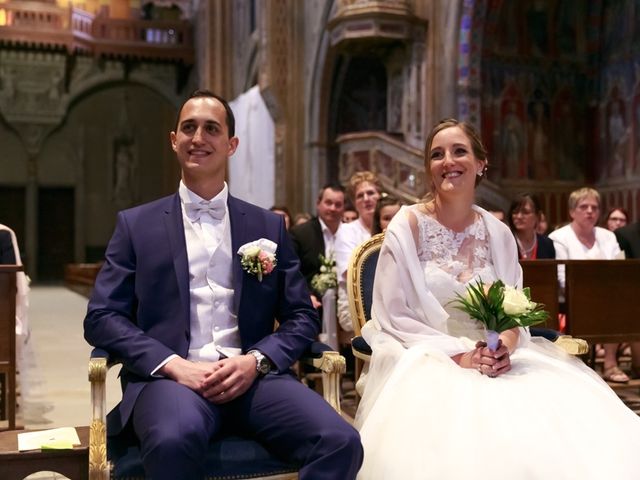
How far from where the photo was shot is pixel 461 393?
9.32ft

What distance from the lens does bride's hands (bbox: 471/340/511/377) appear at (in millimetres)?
2973

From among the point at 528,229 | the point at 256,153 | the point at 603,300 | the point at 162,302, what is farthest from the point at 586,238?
the point at 256,153

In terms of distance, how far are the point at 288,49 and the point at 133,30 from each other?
8.22m

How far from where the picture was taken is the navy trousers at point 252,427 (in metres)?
2.45

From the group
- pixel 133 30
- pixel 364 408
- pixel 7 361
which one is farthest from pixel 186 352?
pixel 133 30

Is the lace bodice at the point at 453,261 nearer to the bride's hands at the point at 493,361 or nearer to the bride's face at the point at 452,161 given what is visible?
the bride's face at the point at 452,161

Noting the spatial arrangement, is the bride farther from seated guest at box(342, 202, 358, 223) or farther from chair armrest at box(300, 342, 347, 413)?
seated guest at box(342, 202, 358, 223)

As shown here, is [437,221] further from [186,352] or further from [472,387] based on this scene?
[186,352]

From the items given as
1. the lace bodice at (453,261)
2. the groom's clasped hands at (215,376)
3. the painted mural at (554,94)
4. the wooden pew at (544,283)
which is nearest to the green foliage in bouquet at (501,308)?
the lace bodice at (453,261)

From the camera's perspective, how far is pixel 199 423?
2.53 metres

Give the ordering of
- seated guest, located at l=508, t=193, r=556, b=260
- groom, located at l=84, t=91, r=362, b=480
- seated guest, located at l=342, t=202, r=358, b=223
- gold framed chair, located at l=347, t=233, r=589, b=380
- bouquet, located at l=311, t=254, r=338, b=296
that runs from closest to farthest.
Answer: groom, located at l=84, t=91, r=362, b=480 → gold framed chair, located at l=347, t=233, r=589, b=380 → bouquet, located at l=311, t=254, r=338, b=296 → seated guest, located at l=508, t=193, r=556, b=260 → seated guest, located at l=342, t=202, r=358, b=223

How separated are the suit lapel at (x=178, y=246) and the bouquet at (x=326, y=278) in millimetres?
2891

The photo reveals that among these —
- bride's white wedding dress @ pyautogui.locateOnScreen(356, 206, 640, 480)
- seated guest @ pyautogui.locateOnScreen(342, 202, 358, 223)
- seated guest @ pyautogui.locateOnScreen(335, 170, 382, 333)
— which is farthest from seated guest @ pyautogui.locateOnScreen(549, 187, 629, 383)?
bride's white wedding dress @ pyautogui.locateOnScreen(356, 206, 640, 480)

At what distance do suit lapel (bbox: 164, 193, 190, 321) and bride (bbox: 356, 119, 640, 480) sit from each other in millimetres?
786
